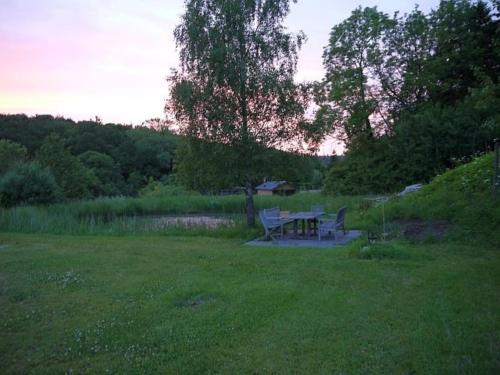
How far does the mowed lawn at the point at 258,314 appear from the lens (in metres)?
3.42

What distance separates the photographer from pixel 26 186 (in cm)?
1805

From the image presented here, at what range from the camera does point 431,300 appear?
4.74m

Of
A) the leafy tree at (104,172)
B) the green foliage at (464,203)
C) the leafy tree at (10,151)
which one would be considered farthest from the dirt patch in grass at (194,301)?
the leafy tree at (104,172)

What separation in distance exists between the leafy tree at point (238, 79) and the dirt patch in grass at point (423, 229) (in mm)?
3923

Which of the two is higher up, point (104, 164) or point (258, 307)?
point (104, 164)

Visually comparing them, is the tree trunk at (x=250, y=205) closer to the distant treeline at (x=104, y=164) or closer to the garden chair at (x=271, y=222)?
the distant treeline at (x=104, y=164)

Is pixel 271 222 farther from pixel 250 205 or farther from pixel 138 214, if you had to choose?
pixel 138 214

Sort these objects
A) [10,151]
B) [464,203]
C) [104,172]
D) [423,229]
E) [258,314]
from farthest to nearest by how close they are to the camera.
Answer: [104,172] → [10,151] → [464,203] → [423,229] → [258,314]

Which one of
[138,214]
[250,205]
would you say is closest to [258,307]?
[250,205]

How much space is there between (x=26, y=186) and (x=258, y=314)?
16.6m

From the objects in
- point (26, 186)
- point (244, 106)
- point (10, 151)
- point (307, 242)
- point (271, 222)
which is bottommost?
point (307, 242)

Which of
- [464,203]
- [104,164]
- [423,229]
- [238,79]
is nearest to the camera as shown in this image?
[423,229]

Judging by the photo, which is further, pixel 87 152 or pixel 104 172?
pixel 87 152

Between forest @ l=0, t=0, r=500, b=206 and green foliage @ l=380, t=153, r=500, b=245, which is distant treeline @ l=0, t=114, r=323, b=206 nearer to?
forest @ l=0, t=0, r=500, b=206
